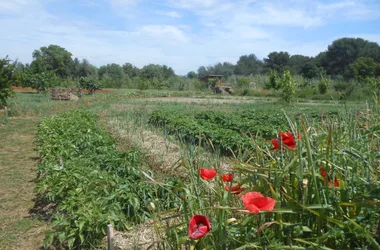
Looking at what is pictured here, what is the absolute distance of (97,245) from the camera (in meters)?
3.34

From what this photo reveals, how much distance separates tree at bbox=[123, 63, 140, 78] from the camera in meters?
63.3

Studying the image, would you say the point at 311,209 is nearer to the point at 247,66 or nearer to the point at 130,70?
the point at 130,70

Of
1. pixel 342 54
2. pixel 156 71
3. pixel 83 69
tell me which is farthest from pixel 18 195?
pixel 342 54

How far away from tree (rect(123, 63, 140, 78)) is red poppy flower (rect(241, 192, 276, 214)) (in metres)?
61.3

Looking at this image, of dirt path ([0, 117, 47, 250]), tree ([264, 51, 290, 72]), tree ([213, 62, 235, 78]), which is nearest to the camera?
dirt path ([0, 117, 47, 250])

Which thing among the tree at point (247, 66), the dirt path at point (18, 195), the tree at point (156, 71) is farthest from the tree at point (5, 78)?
the tree at point (247, 66)

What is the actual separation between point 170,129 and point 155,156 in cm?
254

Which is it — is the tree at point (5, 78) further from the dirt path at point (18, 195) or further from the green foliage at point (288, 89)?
the green foliage at point (288, 89)

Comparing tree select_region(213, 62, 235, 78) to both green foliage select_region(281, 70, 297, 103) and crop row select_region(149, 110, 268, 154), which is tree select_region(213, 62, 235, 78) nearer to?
green foliage select_region(281, 70, 297, 103)

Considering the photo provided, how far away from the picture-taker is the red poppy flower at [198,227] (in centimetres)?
163

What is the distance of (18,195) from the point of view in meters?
5.38

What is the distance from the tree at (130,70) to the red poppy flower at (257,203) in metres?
61.3

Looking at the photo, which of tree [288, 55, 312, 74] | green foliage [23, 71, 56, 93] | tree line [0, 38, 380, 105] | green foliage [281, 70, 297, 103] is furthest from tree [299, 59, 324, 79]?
green foliage [23, 71, 56, 93]

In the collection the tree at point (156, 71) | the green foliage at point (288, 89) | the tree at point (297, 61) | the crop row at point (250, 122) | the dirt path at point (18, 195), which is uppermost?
the tree at point (297, 61)
